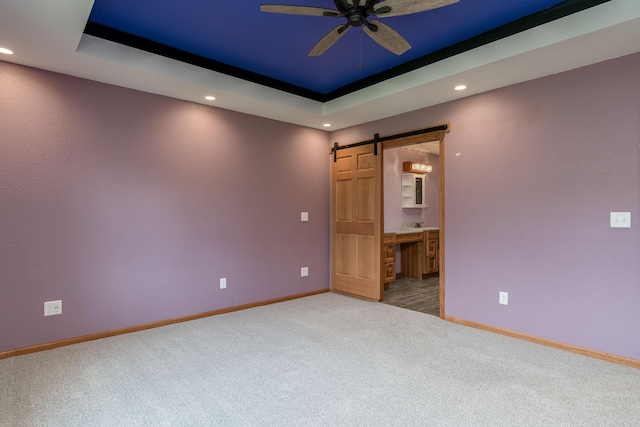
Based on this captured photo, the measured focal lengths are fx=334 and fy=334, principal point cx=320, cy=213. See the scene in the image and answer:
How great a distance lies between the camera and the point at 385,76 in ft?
11.9

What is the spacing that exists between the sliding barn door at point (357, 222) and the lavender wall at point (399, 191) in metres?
1.26

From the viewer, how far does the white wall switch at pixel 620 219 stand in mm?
2650

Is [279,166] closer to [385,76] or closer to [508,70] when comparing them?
[385,76]

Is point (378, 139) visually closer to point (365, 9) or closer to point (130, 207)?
point (365, 9)

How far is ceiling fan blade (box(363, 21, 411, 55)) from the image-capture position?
85.0 inches

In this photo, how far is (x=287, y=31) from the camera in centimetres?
280

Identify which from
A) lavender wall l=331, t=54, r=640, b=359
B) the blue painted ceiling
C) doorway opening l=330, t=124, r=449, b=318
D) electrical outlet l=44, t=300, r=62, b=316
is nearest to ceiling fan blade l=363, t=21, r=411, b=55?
the blue painted ceiling

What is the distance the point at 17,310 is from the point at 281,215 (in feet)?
9.25

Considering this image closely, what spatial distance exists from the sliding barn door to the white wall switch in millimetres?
2398

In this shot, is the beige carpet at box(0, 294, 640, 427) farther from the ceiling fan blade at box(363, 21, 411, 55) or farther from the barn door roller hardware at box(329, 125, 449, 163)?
the ceiling fan blade at box(363, 21, 411, 55)

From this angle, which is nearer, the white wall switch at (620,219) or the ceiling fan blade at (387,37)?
the ceiling fan blade at (387,37)

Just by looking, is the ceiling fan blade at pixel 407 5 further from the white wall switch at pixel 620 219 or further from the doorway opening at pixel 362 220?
the white wall switch at pixel 620 219

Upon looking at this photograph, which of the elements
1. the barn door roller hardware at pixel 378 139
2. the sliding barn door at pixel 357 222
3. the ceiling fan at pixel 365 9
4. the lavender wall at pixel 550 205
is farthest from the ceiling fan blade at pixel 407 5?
the sliding barn door at pixel 357 222

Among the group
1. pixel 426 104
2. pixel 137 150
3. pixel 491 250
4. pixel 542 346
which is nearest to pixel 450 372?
pixel 542 346
